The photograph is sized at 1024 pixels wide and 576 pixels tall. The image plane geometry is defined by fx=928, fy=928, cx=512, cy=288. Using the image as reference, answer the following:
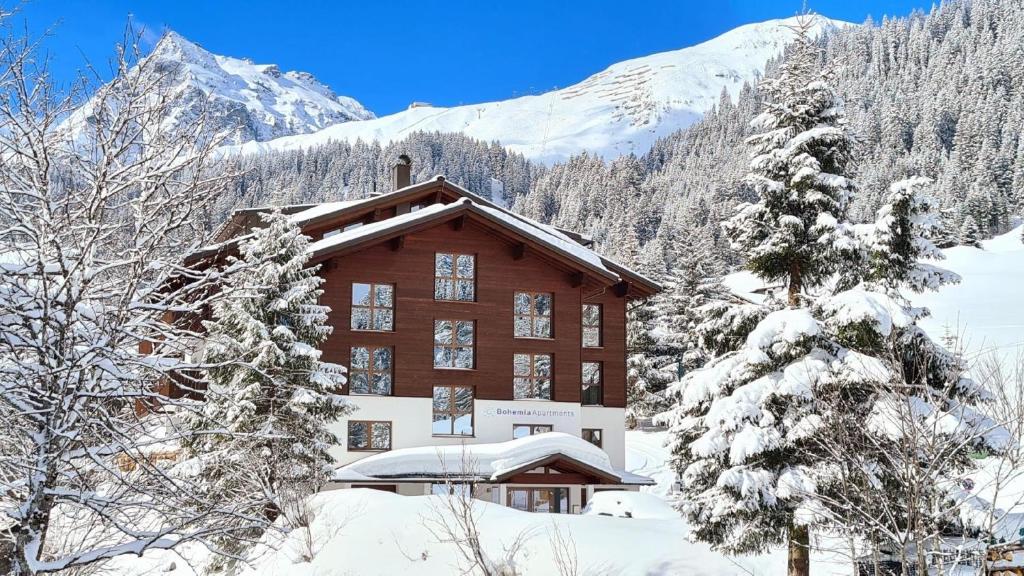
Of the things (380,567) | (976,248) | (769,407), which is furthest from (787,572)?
(976,248)

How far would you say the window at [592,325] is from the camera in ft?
119

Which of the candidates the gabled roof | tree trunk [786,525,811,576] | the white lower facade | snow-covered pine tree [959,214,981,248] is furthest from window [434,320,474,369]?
snow-covered pine tree [959,214,981,248]

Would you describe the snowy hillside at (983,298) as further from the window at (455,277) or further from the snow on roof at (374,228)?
the snow on roof at (374,228)

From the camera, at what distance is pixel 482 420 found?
104 feet

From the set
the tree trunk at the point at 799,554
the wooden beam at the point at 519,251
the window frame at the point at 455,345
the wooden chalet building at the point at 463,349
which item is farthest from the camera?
the wooden beam at the point at 519,251

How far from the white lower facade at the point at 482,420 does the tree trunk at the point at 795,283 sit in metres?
16.2

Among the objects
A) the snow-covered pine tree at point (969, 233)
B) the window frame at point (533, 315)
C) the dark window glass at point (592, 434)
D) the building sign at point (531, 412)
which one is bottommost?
the dark window glass at point (592, 434)

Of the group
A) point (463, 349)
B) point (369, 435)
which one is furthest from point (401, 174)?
point (369, 435)

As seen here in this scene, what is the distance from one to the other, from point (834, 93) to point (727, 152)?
165683 millimetres

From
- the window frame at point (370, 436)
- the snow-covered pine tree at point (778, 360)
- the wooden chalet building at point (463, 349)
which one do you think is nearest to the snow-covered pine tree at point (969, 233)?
the wooden chalet building at point (463, 349)

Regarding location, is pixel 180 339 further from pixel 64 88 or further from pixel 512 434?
pixel 512 434

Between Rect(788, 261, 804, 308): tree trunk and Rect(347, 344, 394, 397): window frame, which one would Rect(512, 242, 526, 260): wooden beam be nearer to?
Rect(347, 344, 394, 397): window frame

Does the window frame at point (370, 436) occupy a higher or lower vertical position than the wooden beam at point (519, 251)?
lower

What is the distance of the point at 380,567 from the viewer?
15859 mm
